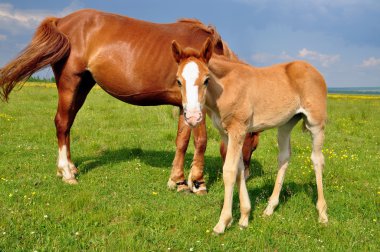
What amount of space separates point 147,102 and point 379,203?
4.11 m

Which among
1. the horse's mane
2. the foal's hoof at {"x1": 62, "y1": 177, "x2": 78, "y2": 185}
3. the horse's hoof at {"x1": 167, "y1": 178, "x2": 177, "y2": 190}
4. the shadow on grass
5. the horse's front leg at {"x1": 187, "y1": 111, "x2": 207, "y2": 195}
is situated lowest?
the shadow on grass

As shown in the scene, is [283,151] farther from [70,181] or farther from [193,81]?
[70,181]

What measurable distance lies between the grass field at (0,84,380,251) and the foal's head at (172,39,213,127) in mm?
1522

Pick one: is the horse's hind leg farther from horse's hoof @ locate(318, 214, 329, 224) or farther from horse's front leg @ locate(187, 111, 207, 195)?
horse's hoof @ locate(318, 214, 329, 224)

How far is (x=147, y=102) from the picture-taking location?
617 cm

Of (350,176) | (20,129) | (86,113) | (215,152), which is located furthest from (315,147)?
(86,113)

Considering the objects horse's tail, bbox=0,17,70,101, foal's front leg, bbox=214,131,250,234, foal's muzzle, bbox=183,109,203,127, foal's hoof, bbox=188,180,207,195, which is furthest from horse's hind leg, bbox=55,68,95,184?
foal's muzzle, bbox=183,109,203,127

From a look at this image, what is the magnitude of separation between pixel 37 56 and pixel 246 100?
4.07 m

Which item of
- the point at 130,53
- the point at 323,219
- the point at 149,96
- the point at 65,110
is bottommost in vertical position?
Answer: the point at 323,219

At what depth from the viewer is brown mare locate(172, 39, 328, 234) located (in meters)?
3.81

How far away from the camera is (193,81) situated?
3.57 m

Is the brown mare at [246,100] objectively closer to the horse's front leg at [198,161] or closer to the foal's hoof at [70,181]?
the horse's front leg at [198,161]

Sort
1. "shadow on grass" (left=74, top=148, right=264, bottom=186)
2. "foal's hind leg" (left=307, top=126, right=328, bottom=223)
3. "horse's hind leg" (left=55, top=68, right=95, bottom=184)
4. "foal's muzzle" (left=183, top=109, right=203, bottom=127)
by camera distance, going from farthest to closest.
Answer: "shadow on grass" (left=74, top=148, right=264, bottom=186) → "horse's hind leg" (left=55, top=68, right=95, bottom=184) → "foal's hind leg" (left=307, top=126, right=328, bottom=223) → "foal's muzzle" (left=183, top=109, right=203, bottom=127)

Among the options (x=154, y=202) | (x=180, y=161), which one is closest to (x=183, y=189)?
(x=180, y=161)
